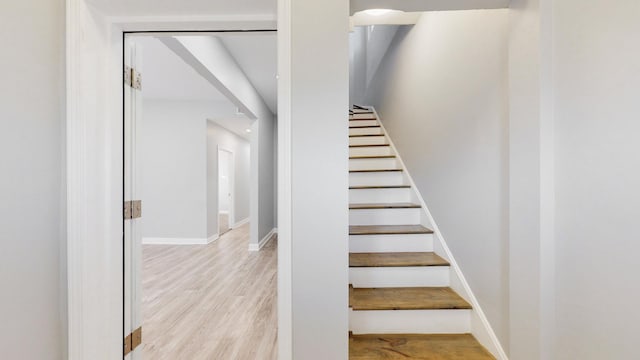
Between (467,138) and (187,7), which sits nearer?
(187,7)

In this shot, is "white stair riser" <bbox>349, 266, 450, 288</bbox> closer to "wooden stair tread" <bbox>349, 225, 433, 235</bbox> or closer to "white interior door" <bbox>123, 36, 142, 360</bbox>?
"wooden stair tread" <bbox>349, 225, 433, 235</bbox>

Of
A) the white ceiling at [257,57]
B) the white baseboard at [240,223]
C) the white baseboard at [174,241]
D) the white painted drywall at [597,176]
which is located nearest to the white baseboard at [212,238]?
the white baseboard at [174,241]

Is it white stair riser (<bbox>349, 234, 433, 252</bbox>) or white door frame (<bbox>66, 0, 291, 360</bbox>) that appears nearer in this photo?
white door frame (<bbox>66, 0, 291, 360</bbox>)

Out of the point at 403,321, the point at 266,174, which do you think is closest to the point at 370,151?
the point at 403,321

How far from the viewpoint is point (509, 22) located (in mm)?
1370

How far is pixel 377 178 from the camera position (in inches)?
120

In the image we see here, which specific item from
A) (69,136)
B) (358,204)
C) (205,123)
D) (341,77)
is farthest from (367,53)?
(69,136)

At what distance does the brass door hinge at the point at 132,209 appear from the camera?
157 centimetres

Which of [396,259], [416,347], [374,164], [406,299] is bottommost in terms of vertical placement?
[416,347]

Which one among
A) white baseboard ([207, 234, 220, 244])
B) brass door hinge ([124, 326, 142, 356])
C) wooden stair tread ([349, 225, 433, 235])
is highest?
wooden stair tread ([349, 225, 433, 235])

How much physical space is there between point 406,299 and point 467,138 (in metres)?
1.08

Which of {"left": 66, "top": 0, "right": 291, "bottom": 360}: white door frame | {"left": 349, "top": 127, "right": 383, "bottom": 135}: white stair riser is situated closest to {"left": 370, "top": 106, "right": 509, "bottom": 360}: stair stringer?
{"left": 66, "top": 0, "right": 291, "bottom": 360}: white door frame

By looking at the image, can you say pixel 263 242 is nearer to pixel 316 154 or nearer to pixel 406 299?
pixel 406 299

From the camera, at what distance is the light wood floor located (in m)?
2.12
